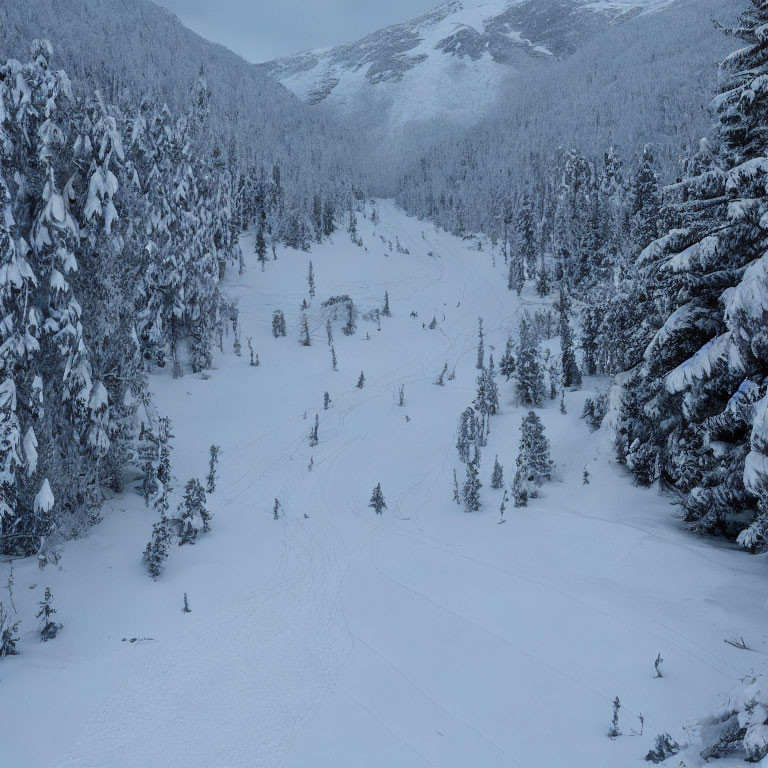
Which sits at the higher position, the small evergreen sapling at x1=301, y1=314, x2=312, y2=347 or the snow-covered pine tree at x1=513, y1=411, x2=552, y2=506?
the small evergreen sapling at x1=301, y1=314, x2=312, y2=347

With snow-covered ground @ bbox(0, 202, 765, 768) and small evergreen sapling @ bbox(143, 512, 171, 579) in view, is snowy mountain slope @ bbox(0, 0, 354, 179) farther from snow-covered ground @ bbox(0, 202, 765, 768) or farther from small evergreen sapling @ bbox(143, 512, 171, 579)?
small evergreen sapling @ bbox(143, 512, 171, 579)

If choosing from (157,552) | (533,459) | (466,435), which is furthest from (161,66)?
(157,552)

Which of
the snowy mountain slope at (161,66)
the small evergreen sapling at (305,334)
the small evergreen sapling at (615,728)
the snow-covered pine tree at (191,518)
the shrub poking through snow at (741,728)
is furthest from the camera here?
the snowy mountain slope at (161,66)

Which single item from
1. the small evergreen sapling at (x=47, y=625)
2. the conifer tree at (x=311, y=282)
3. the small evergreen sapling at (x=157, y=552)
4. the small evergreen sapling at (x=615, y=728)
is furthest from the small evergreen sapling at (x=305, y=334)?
the small evergreen sapling at (x=615, y=728)

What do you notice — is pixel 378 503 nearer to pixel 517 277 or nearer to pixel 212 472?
pixel 212 472

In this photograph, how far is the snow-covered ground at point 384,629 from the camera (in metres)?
7.54

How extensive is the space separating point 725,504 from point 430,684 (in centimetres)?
712

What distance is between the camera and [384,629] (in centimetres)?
1070

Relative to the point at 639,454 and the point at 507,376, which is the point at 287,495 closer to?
the point at 639,454

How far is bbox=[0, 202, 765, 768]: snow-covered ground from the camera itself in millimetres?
7535

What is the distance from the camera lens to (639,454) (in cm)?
1498

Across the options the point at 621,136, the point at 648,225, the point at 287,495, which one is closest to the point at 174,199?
the point at 287,495

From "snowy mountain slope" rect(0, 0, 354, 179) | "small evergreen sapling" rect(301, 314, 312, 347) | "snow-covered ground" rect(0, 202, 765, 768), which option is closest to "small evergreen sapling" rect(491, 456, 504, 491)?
"snow-covered ground" rect(0, 202, 765, 768)

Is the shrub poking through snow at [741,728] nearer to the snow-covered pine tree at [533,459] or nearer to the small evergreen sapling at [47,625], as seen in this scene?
the small evergreen sapling at [47,625]
